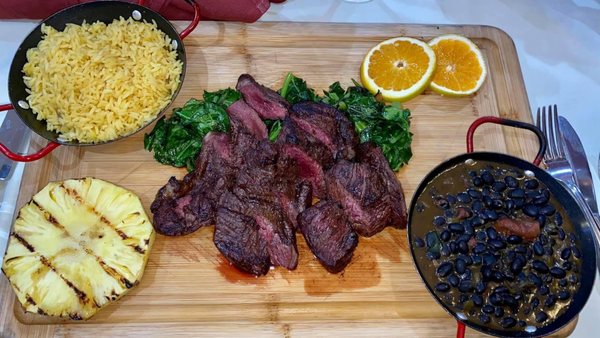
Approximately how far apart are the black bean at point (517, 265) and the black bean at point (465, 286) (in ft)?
0.81

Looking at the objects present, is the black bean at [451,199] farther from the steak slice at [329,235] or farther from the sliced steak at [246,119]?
the sliced steak at [246,119]

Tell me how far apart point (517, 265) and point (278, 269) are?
132cm

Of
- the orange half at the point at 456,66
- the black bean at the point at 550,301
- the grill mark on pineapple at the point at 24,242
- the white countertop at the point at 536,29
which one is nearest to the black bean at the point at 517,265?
the black bean at the point at 550,301

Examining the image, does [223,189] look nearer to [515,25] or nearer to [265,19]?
[265,19]

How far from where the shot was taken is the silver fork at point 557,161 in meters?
3.31

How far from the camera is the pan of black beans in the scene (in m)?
2.89

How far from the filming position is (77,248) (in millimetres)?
3012

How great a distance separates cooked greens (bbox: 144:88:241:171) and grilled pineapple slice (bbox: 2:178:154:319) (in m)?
0.43

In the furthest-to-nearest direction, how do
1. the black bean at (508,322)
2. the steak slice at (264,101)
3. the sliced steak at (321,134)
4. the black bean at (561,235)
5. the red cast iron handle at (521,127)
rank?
the steak slice at (264,101), the sliced steak at (321,134), the red cast iron handle at (521,127), the black bean at (561,235), the black bean at (508,322)

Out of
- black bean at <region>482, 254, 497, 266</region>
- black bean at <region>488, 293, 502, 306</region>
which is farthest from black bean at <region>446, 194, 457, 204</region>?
black bean at <region>488, 293, 502, 306</region>

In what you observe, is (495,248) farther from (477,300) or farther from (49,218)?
(49,218)

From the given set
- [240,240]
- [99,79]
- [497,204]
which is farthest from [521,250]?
[99,79]

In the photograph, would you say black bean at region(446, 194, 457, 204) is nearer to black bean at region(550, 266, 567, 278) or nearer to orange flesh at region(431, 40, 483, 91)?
black bean at region(550, 266, 567, 278)

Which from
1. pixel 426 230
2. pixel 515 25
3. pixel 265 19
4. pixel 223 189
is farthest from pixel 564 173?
pixel 265 19
